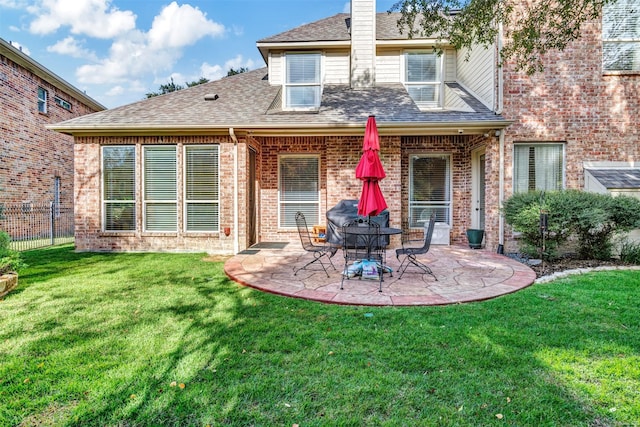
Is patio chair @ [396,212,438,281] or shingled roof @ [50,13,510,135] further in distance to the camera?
shingled roof @ [50,13,510,135]

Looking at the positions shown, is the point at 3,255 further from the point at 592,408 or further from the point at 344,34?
the point at 344,34

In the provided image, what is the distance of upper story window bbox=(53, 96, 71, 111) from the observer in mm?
14670

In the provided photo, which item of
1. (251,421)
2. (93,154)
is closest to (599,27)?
(251,421)

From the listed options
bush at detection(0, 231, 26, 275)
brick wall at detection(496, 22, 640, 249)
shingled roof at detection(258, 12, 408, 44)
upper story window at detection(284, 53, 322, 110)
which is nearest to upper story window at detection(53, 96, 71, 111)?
shingled roof at detection(258, 12, 408, 44)

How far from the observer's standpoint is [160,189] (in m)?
8.59

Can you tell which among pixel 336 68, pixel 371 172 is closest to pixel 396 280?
pixel 371 172

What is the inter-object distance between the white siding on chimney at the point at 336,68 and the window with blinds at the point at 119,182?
6204 mm

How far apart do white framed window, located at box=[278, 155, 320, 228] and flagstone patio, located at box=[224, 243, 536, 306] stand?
247 centimetres

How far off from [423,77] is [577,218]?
611 centimetres

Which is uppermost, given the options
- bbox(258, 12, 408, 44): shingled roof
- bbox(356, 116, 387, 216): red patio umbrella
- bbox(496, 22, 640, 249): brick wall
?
bbox(258, 12, 408, 44): shingled roof

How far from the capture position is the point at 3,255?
539 cm

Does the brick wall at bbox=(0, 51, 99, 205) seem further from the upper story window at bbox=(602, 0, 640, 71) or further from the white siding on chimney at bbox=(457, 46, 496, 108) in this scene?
the upper story window at bbox=(602, 0, 640, 71)

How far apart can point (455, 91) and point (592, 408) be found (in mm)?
9067

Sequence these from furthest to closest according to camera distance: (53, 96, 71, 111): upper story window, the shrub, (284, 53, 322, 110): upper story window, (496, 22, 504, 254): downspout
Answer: (53, 96, 71, 111): upper story window
(284, 53, 322, 110): upper story window
(496, 22, 504, 254): downspout
the shrub
